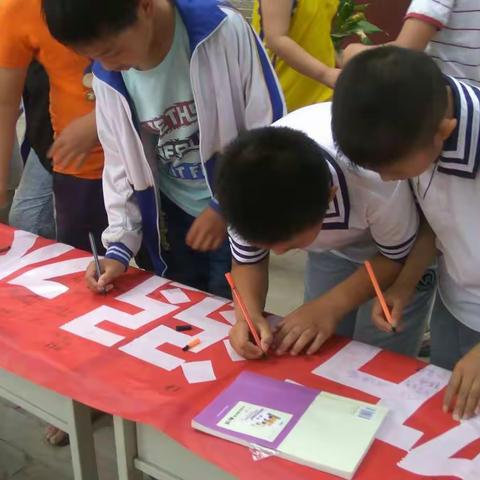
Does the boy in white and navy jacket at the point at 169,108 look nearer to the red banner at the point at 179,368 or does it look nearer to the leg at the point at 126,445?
the red banner at the point at 179,368

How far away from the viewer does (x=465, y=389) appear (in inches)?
37.1

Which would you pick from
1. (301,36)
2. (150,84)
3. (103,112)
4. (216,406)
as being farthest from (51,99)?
(216,406)

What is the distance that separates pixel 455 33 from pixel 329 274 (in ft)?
2.00

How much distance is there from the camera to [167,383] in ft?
3.36

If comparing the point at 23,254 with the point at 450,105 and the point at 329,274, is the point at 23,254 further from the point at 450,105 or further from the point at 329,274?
the point at 450,105

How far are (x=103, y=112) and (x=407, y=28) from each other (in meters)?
0.69

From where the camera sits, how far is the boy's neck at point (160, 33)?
123 centimetres

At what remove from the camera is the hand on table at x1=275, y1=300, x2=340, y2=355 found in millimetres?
1100

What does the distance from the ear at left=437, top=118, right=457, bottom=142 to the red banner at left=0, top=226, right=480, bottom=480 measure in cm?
38

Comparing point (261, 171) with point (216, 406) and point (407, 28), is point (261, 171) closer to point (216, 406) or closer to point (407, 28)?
point (216, 406)

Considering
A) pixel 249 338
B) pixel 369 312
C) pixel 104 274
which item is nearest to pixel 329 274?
pixel 369 312


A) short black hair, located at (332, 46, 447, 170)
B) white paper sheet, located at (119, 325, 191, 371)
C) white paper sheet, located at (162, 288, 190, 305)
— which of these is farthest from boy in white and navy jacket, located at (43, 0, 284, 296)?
short black hair, located at (332, 46, 447, 170)

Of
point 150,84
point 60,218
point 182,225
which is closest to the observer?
point 150,84

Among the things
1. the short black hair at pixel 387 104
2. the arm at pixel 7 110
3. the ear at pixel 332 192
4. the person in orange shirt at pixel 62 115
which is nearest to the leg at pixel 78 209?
the person in orange shirt at pixel 62 115
